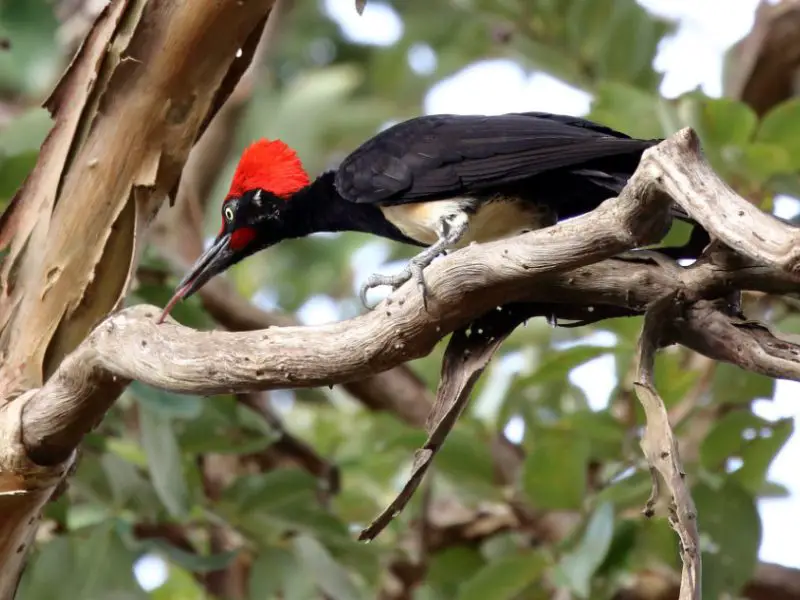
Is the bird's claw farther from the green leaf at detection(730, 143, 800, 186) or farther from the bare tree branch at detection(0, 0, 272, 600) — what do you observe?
the green leaf at detection(730, 143, 800, 186)

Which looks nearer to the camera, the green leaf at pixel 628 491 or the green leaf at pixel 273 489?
the green leaf at pixel 628 491

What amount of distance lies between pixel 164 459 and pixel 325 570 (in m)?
0.48

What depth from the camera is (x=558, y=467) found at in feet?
8.50

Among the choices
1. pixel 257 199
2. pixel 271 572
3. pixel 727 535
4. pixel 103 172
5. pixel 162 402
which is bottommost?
pixel 271 572

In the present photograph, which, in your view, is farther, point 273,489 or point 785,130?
point 273,489

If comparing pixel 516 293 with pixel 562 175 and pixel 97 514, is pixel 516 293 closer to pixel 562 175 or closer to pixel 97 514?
pixel 562 175

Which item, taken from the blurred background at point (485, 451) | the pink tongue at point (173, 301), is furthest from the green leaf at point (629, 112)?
the pink tongue at point (173, 301)

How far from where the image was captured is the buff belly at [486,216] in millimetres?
2314

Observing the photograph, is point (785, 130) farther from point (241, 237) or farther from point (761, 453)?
point (241, 237)

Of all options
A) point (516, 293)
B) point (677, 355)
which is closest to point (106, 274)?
point (516, 293)

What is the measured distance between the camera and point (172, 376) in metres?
1.72

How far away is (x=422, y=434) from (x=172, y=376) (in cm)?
111

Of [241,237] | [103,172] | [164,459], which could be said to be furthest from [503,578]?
[103,172]

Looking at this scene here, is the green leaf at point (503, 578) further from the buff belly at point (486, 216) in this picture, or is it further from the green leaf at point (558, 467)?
the buff belly at point (486, 216)
